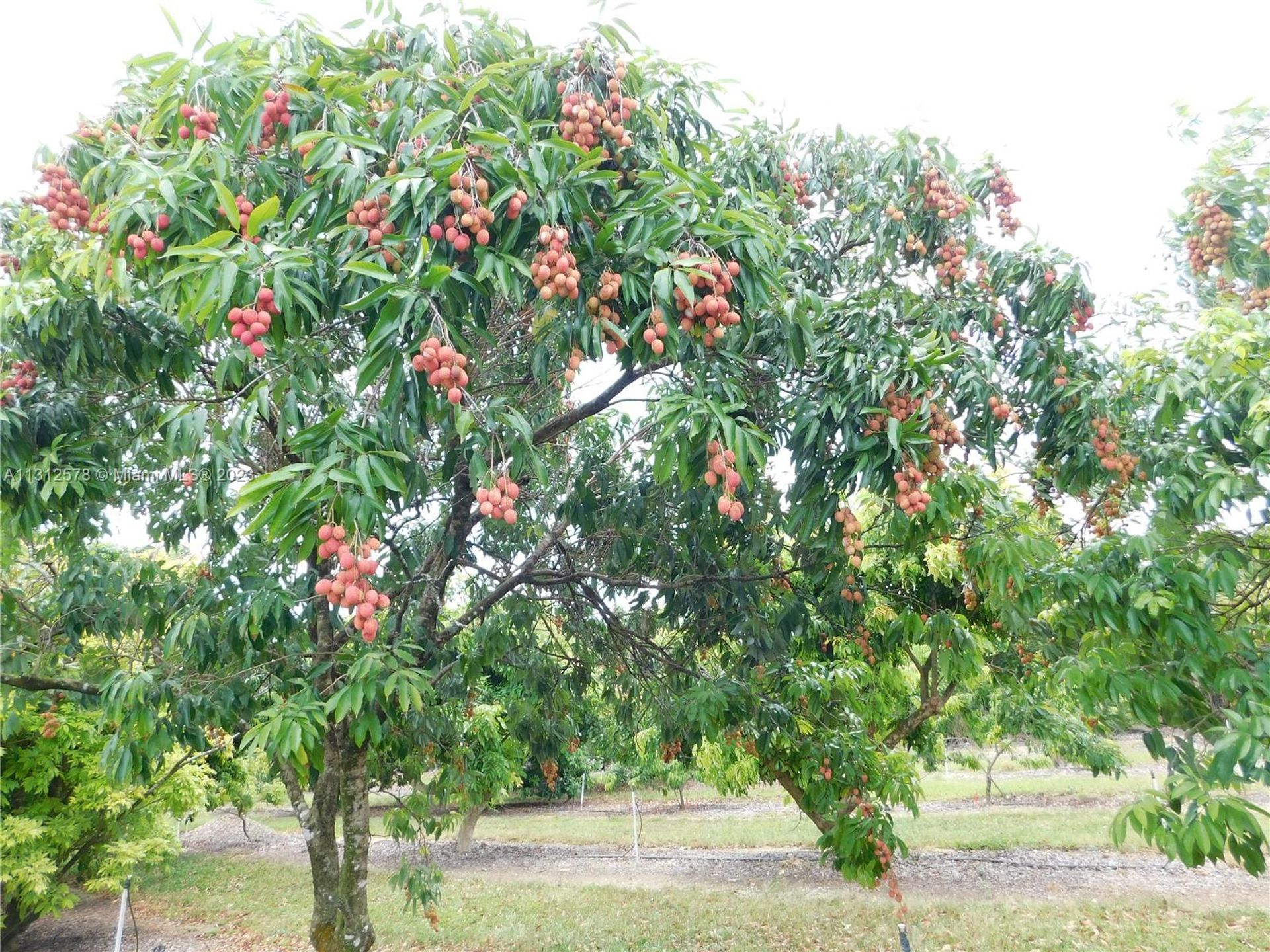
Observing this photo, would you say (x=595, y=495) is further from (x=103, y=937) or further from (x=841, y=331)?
(x=103, y=937)

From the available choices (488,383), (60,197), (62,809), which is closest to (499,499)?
(488,383)

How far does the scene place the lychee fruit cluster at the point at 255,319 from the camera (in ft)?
6.62

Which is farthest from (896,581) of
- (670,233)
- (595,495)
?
(670,233)

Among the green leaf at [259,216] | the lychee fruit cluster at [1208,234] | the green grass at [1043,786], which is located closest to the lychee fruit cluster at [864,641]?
the lychee fruit cluster at [1208,234]

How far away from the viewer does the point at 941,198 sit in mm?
3629

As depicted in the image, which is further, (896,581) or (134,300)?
(896,581)

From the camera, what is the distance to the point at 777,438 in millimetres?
3195

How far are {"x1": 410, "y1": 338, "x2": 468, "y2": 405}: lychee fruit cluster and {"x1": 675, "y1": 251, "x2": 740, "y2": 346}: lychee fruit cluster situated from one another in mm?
657

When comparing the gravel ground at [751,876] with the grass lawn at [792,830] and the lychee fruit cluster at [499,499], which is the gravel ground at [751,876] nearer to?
the grass lawn at [792,830]

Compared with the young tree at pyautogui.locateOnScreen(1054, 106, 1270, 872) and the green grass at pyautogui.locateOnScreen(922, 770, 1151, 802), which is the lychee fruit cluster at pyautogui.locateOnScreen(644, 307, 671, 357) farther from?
the green grass at pyautogui.locateOnScreen(922, 770, 1151, 802)

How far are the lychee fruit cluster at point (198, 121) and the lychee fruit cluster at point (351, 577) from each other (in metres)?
1.55

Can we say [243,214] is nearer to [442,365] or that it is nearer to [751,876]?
[442,365]

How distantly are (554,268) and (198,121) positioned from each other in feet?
4.34

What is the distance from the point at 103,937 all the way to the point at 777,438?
9.35 m
